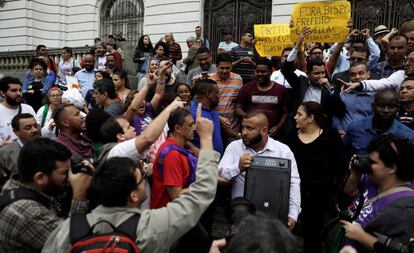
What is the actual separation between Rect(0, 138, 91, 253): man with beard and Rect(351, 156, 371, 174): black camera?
5.88ft

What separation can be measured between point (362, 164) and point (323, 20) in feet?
12.4

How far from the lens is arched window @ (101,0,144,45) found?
60.0ft

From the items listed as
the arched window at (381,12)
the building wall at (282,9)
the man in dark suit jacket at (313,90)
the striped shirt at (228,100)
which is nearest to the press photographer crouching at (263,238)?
the man in dark suit jacket at (313,90)

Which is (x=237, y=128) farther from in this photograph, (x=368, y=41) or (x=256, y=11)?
(x=256, y=11)

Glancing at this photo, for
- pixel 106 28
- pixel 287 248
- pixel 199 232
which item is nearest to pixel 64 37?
pixel 106 28

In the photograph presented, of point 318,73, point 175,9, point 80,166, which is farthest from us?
point 175,9

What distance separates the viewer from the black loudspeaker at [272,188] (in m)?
3.44

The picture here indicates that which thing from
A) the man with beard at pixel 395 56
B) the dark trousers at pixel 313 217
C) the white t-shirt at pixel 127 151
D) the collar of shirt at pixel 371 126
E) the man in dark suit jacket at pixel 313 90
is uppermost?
the man with beard at pixel 395 56

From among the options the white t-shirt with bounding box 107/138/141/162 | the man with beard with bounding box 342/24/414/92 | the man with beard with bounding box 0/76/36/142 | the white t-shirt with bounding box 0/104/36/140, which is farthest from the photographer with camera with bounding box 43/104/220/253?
the man with beard with bounding box 0/76/36/142

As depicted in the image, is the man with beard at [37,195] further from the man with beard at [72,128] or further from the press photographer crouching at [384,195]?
the press photographer crouching at [384,195]

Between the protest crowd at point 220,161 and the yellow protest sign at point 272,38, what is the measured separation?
0.12 feet

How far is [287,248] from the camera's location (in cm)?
159

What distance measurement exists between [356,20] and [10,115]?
419 inches

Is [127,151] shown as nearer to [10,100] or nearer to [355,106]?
[355,106]
